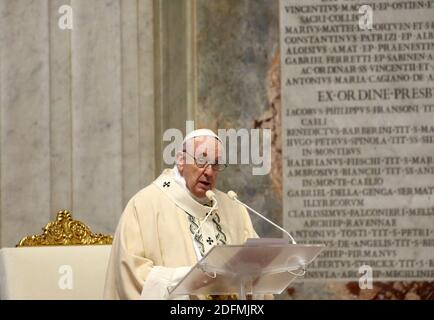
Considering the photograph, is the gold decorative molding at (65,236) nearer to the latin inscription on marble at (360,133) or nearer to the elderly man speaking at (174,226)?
the elderly man speaking at (174,226)

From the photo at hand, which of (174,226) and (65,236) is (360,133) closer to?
(174,226)

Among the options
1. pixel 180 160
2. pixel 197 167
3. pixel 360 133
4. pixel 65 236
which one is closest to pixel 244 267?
pixel 197 167

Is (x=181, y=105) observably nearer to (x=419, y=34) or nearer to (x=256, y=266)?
(x=419, y=34)

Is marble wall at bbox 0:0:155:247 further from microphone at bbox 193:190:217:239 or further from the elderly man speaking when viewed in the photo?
microphone at bbox 193:190:217:239

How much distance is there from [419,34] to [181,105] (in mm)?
1812

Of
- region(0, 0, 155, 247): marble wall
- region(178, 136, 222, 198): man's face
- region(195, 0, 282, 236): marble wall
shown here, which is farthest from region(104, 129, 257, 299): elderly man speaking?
region(0, 0, 155, 247): marble wall

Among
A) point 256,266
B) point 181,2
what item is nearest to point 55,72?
point 181,2

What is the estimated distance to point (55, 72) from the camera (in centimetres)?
926

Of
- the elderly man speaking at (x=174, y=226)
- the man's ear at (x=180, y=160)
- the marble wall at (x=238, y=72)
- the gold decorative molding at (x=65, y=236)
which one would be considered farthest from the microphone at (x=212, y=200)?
the marble wall at (x=238, y=72)

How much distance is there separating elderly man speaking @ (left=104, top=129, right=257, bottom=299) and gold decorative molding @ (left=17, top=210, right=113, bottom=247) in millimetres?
358

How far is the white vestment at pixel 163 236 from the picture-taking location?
7.25m

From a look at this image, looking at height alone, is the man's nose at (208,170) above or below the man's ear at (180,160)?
below

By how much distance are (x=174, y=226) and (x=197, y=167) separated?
38 centimetres

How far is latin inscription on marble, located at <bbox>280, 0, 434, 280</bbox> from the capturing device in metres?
9.25
